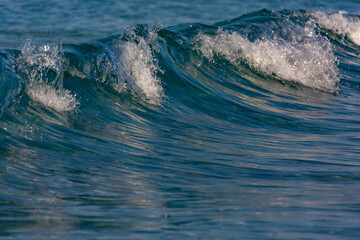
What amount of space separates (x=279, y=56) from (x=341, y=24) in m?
5.43

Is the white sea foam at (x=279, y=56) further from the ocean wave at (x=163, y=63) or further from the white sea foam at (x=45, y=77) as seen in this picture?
the white sea foam at (x=45, y=77)

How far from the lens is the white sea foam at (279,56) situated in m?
9.80

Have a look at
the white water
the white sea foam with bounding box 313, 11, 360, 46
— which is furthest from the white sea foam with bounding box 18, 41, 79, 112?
the white sea foam with bounding box 313, 11, 360, 46

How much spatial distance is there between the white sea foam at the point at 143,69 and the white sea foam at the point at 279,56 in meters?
1.81

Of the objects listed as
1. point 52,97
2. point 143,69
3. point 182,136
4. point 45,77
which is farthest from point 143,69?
point 182,136

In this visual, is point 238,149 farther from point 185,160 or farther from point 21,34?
point 21,34

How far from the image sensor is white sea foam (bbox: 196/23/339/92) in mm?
9805

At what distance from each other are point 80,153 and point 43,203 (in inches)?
54.9

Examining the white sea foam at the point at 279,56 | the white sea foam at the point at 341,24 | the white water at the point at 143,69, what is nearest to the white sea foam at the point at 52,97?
the white water at the point at 143,69

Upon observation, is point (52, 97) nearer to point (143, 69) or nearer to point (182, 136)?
point (182, 136)

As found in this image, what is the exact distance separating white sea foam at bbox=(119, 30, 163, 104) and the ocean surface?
0.02 m

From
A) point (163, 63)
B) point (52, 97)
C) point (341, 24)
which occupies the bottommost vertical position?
point (52, 97)

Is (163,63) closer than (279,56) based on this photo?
Yes

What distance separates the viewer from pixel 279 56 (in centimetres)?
1020
